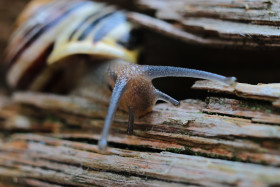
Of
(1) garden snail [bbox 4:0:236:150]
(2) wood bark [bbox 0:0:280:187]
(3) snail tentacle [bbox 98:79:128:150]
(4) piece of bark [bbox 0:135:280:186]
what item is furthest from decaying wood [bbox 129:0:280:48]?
(4) piece of bark [bbox 0:135:280:186]

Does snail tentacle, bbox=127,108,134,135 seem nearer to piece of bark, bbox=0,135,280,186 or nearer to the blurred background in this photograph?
piece of bark, bbox=0,135,280,186

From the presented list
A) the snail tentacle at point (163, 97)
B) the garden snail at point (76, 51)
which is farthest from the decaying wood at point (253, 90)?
the garden snail at point (76, 51)

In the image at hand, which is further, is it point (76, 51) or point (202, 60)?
point (202, 60)

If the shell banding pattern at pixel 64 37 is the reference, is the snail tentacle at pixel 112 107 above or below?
below

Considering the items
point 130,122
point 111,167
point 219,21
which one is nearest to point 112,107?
point 130,122

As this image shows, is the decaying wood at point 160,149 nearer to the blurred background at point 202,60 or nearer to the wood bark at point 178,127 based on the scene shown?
the wood bark at point 178,127

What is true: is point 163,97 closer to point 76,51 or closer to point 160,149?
point 160,149

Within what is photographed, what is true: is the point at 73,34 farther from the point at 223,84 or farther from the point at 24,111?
the point at 223,84
